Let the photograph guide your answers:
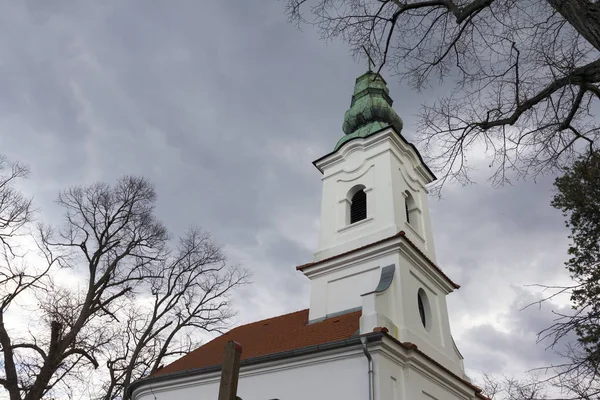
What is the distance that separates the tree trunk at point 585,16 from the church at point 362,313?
5185 millimetres

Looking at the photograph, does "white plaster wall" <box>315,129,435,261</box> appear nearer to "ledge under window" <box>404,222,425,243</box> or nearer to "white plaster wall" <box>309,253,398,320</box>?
"ledge under window" <box>404,222,425,243</box>

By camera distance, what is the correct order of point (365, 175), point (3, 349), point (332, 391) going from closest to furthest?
point (332, 391) < point (3, 349) < point (365, 175)

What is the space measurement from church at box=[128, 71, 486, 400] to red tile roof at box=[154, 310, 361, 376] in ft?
0.19

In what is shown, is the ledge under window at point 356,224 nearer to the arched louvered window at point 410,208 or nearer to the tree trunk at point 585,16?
the arched louvered window at point 410,208

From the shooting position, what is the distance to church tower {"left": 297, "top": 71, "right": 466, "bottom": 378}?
1234cm

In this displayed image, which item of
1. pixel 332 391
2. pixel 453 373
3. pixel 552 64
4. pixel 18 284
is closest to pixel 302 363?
pixel 332 391

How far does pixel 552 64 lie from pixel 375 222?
31.7 feet

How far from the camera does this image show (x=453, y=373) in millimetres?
12555

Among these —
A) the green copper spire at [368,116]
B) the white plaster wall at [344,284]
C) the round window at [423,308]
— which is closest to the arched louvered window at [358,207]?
the white plaster wall at [344,284]

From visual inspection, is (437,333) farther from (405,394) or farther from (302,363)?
(302,363)

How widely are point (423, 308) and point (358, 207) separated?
13.2ft

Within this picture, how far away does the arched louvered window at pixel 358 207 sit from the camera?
15508 mm

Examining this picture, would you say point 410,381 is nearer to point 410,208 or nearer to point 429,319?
point 429,319

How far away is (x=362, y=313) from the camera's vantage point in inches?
449
